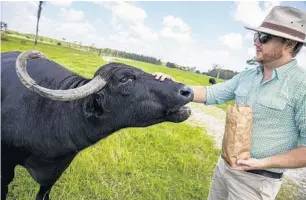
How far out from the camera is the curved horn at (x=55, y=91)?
9.04 feet

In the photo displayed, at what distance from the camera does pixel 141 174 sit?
227 inches

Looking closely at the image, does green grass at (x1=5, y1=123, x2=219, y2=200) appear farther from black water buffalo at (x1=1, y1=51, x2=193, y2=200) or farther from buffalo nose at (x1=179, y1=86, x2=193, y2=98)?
buffalo nose at (x1=179, y1=86, x2=193, y2=98)

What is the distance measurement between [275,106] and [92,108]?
1.56 meters

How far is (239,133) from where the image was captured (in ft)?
9.32

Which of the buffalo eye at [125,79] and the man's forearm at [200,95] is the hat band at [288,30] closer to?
the man's forearm at [200,95]

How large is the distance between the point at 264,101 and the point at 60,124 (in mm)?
1824

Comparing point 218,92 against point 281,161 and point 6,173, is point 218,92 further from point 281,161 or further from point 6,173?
point 6,173

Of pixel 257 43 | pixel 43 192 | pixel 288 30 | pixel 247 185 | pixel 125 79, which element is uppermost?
pixel 288 30

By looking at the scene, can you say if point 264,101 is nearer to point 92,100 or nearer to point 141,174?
point 92,100

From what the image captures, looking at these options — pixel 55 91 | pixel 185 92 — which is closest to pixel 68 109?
pixel 55 91

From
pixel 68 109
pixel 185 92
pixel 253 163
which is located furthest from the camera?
pixel 68 109

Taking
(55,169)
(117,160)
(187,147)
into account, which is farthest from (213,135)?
(55,169)

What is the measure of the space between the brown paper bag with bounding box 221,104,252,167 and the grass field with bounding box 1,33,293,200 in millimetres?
2591

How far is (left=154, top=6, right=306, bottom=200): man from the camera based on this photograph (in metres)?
2.81
